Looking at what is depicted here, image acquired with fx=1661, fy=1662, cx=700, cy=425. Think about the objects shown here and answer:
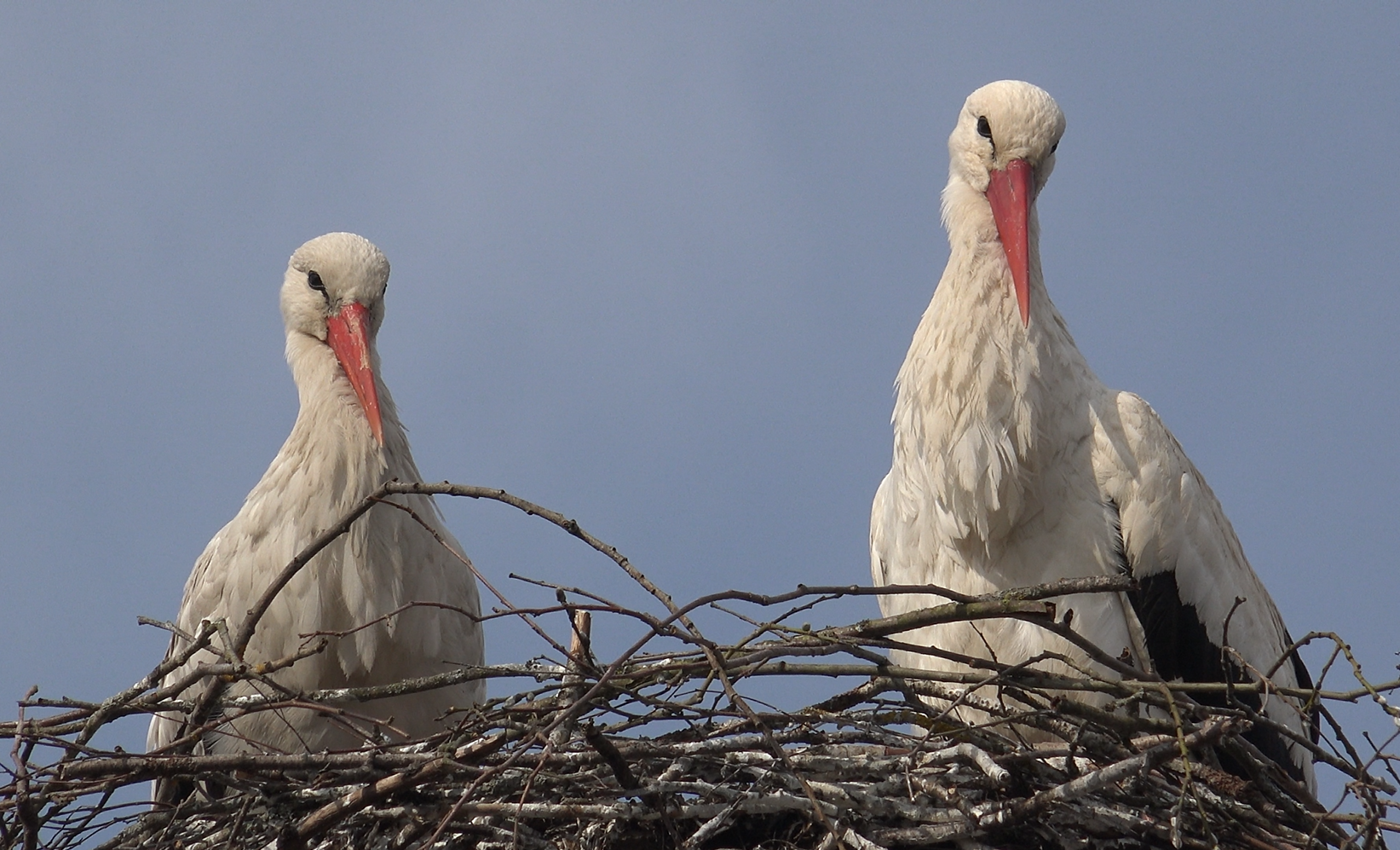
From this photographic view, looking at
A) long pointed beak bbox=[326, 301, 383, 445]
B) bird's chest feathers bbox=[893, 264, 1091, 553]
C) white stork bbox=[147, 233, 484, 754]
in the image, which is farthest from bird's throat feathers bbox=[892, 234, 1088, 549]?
long pointed beak bbox=[326, 301, 383, 445]

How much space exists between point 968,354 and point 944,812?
48.9 inches

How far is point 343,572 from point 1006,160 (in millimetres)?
1940

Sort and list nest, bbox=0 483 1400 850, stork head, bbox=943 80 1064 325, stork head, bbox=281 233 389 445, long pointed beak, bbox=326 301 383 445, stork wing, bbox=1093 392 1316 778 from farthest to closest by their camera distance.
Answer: stork head, bbox=281 233 389 445 → long pointed beak, bbox=326 301 383 445 → stork head, bbox=943 80 1064 325 → stork wing, bbox=1093 392 1316 778 → nest, bbox=0 483 1400 850

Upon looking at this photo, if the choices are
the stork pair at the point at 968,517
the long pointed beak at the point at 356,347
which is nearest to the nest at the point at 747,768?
the stork pair at the point at 968,517

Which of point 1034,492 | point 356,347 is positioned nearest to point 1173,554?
point 1034,492

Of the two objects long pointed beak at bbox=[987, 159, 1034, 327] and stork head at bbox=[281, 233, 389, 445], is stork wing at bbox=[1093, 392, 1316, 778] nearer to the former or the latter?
long pointed beak at bbox=[987, 159, 1034, 327]

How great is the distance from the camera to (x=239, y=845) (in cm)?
316

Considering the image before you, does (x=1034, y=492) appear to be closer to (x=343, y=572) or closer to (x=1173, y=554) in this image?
(x=1173, y=554)

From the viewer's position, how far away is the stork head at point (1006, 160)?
4.01 metres

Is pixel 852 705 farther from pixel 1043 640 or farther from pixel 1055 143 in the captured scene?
pixel 1055 143

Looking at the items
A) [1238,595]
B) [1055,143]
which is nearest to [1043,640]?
[1238,595]

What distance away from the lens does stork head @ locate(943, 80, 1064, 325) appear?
401 centimetres

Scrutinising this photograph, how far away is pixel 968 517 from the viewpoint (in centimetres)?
382

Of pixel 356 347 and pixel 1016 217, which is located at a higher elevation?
pixel 356 347
